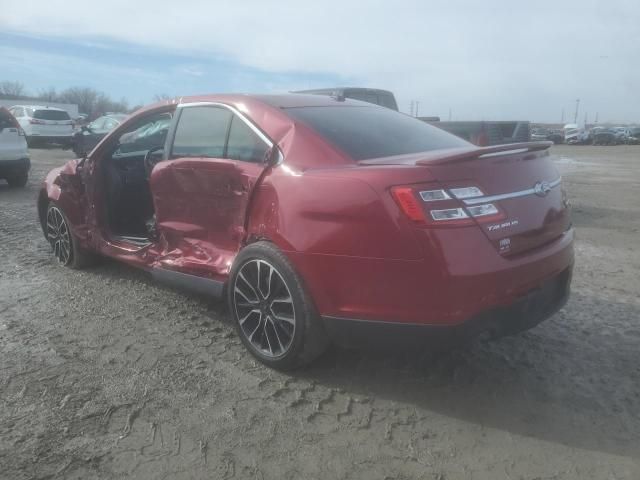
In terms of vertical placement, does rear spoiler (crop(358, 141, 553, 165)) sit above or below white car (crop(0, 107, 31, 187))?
above

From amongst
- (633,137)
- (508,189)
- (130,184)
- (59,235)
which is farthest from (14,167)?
(633,137)

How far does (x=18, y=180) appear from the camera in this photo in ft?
35.4

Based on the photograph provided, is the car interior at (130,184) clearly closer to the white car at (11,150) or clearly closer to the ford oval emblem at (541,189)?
the ford oval emblem at (541,189)

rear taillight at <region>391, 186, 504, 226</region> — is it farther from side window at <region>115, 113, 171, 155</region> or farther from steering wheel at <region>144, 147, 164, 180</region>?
side window at <region>115, 113, 171, 155</region>

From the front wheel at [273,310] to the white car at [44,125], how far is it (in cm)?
2130

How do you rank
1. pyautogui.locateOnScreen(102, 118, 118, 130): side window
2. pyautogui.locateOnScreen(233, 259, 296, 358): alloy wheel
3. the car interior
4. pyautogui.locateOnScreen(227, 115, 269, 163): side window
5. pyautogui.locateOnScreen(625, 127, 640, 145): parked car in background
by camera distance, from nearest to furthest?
pyautogui.locateOnScreen(233, 259, 296, 358): alloy wheel < pyautogui.locateOnScreen(227, 115, 269, 163): side window < the car interior < pyautogui.locateOnScreen(102, 118, 118, 130): side window < pyautogui.locateOnScreen(625, 127, 640, 145): parked car in background

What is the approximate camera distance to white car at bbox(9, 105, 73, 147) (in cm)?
2212

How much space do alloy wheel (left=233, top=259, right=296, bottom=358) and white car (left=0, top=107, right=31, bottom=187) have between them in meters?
8.85

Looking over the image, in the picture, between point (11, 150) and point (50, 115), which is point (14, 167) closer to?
point (11, 150)

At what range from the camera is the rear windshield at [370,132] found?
3.13 m

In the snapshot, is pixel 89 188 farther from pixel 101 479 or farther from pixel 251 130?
pixel 101 479

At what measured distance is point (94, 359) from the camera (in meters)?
3.33

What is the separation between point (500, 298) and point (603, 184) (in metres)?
12.3

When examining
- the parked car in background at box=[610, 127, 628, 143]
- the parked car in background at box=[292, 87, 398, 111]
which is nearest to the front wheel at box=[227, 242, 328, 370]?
the parked car in background at box=[292, 87, 398, 111]
